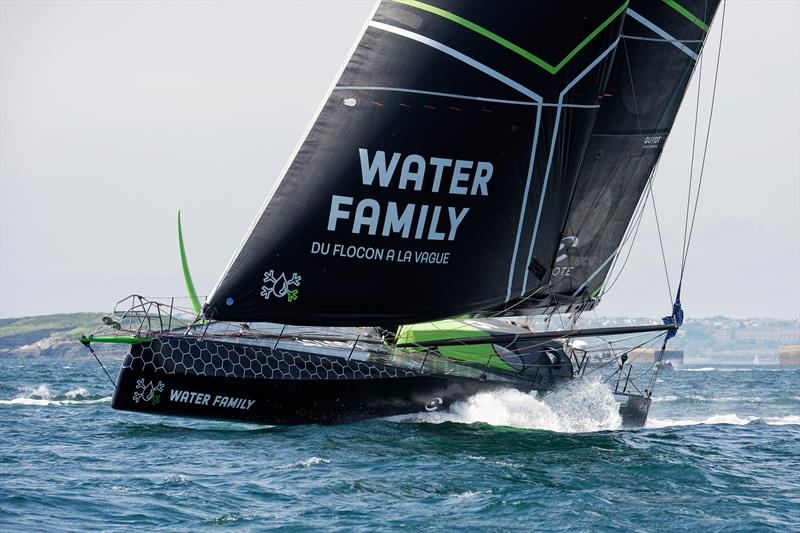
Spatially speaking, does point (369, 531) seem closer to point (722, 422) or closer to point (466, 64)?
point (466, 64)

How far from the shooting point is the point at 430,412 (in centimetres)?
1700

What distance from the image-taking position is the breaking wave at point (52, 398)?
78.1 ft

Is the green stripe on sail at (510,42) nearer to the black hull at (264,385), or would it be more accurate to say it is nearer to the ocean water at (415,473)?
the black hull at (264,385)

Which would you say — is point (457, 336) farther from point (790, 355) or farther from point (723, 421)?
point (790, 355)

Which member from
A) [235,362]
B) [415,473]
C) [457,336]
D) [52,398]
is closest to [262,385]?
[235,362]

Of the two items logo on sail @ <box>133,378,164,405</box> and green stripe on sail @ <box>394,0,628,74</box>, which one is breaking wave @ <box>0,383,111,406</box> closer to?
logo on sail @ <box>133,378,164,405</box>

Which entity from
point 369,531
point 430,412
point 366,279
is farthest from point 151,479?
point 430,412

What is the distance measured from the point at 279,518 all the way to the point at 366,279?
224 inches

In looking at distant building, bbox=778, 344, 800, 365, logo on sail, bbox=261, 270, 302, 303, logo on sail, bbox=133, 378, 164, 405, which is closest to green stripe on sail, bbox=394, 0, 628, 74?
logo on sail, bbox=261, 270, 302, 303

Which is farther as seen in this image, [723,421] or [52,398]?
[52,398]

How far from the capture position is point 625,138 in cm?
1911

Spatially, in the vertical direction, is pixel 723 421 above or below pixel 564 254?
below

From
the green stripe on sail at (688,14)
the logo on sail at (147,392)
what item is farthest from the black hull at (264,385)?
the green stripe on sail at (688,14)

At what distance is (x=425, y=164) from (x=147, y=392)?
209 inches
